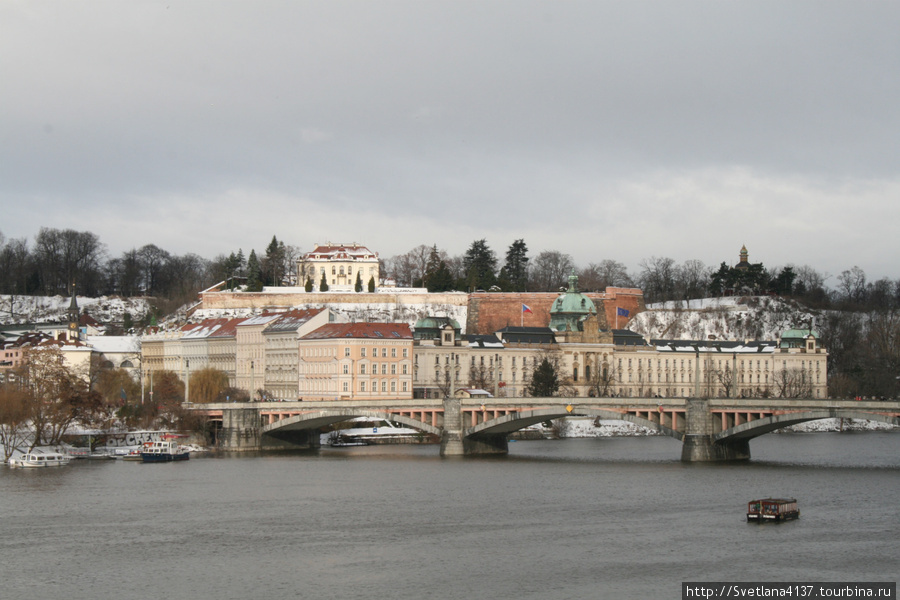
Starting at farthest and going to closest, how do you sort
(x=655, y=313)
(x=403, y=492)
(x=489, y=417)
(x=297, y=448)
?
(x=655, y=313), (x=297, y=448), (x=489, y=417), (x=403, y=492)

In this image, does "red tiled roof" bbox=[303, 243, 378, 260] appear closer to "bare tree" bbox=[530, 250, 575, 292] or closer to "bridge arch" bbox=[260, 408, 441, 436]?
"bare tree" bbox=[530, 250, 575, 292]

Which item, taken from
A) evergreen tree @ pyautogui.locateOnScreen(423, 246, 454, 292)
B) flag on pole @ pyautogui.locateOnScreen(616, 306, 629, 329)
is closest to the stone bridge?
flag on pole @ pyautogui.locateOnScreen(616, 306, 629, 329)

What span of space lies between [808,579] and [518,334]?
89.4 m

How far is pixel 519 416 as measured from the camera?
7438cm

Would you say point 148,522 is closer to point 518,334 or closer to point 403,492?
point 403,492

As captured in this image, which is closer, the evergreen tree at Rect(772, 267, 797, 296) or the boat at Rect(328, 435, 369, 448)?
the boat at Rect(328, 435, 369, 448)

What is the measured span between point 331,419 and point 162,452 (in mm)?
9721

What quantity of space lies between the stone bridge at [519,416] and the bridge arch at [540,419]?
0.17 ft

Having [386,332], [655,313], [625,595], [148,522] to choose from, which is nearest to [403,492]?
[148,522]

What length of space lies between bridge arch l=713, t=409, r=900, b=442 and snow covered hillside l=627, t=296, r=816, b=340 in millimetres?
77877

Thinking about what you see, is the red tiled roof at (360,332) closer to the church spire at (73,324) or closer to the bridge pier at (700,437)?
the church spire at (73,324)

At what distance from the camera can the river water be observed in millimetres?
39844

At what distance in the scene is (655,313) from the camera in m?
154

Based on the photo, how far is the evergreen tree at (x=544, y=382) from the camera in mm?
112625
